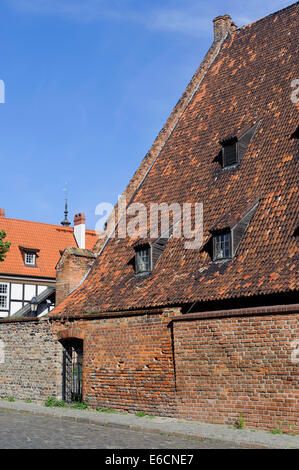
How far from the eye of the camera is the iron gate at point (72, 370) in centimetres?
1788

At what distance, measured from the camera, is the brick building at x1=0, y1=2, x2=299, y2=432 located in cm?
1263

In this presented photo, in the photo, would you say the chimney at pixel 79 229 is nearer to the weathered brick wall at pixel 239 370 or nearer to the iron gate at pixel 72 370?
the iron gate at pixel 72 370

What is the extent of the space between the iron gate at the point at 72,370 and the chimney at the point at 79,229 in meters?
24.0

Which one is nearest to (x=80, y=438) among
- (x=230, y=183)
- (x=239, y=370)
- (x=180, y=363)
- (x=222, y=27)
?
(x=180, y=363)

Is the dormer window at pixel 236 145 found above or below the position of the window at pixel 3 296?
above

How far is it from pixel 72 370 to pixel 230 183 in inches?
279

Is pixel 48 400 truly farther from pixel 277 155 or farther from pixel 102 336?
pixel 277 155

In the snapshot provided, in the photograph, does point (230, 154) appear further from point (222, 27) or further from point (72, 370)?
point (222, 27)

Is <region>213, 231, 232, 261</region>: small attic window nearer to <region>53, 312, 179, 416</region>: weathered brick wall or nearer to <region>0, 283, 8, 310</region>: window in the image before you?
<region>53, 312, 179, 416</region>: weathered brick wall

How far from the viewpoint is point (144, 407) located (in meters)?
15.2

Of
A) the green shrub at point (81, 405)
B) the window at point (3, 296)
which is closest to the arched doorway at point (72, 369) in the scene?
the green shrub at point (81, 405)

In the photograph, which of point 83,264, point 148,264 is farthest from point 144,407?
point 83,264

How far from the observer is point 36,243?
40.2 metres

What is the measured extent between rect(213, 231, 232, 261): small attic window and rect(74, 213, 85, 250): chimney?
2772 centimetres
